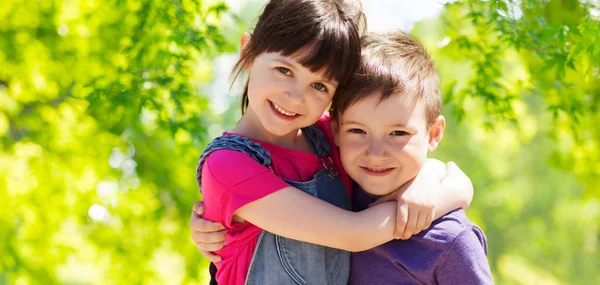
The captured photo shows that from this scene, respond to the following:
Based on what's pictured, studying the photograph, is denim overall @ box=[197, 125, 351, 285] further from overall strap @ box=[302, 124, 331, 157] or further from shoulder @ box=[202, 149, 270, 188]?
overall strap @ box=[302, 124, 331, 157]

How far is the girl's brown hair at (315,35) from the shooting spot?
205 centimetres

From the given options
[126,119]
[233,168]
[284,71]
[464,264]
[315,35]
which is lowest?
[464,264]

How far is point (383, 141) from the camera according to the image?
209 centimetres

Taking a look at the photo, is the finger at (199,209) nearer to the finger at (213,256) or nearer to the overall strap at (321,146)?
the finger at (213,256)

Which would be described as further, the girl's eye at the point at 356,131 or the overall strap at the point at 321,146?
the overall strap at the point at 321,146

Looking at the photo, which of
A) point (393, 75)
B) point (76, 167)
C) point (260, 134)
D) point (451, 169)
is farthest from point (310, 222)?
point (76, 167)

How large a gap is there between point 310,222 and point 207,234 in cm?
37

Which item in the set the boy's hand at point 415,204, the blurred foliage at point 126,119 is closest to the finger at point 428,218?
the boy's hand at point 415,204

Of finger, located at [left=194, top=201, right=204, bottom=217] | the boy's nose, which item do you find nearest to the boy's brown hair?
the boy's nose

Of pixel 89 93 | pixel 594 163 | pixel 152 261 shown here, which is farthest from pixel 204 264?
pixel 594 163

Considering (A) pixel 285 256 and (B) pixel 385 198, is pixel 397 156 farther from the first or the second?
(A) pixel 285 256

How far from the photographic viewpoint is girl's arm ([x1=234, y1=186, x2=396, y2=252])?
198 centimetres

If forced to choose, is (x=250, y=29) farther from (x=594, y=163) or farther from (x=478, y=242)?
(x=594, y=163)

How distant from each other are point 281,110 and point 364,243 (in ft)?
1.57
